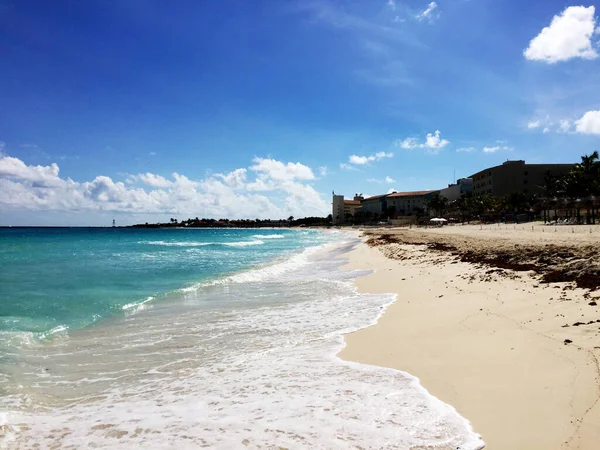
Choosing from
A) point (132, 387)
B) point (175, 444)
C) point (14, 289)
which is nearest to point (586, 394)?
point (175, 444)

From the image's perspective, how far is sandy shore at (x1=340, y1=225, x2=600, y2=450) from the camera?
3791mm

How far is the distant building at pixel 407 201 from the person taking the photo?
150375mm

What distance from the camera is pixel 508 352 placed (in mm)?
5695

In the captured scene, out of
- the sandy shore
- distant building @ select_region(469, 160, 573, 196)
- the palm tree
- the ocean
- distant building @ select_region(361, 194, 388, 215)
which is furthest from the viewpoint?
distant building @ select_region(361, 194, 388, 215)

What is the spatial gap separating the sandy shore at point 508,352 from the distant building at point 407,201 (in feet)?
470

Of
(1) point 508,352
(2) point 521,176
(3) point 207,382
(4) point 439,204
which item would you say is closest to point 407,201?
(4) point 439,204

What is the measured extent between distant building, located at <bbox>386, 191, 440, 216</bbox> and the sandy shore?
143317mm

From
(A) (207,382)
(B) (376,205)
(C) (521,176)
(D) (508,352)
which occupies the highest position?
(C) (521,176)

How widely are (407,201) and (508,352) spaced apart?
158985 mm

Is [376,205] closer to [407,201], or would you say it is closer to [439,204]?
[407,201]

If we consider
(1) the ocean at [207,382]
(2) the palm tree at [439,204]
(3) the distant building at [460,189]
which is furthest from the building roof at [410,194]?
(1) the ocean at [207,382]

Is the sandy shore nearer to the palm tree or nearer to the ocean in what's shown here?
the ocean

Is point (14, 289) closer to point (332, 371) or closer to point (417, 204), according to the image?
point (332, 371)

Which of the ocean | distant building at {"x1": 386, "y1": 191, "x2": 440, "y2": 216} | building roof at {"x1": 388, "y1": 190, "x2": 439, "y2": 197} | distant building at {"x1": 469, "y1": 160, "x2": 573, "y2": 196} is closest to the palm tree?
distant building at {"x1": 469, "y1": 160, "x2": 573, "y2": 196}
